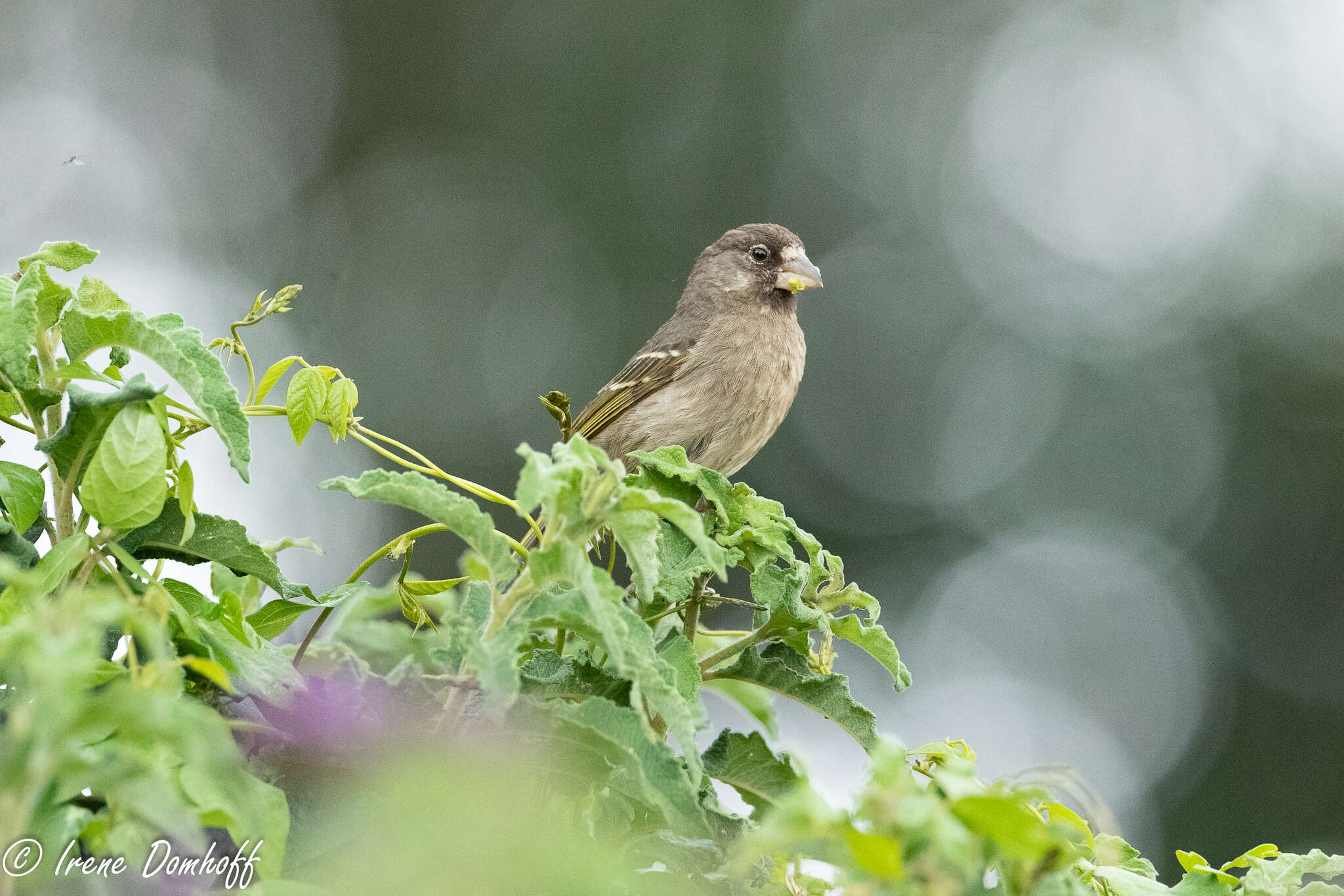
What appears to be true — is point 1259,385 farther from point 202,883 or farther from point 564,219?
point 202,883

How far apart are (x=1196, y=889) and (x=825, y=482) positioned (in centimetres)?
865

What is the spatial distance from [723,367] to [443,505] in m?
3.30

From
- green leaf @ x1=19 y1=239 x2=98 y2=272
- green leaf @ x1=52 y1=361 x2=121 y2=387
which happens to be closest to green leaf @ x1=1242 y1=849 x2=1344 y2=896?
green leaf @ x1=52 y1=361 x2=121 y2=387

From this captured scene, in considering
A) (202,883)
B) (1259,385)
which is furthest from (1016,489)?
(202,883)

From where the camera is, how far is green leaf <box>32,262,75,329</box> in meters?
1.11

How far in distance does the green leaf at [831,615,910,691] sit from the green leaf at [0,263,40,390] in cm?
91

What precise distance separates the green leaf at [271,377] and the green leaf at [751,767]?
0.76 meters

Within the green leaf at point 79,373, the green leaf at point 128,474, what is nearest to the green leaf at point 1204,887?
the green leaf at point 128,474

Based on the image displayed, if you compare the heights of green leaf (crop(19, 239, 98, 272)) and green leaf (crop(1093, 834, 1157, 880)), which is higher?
green leaf (crop(19, 239, 98, 272))

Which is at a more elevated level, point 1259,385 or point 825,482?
point 1259,385

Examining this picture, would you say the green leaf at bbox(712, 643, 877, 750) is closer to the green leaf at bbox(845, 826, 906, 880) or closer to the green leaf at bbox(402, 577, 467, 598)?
the green leaf at bbox(402, 577, 467, 598)

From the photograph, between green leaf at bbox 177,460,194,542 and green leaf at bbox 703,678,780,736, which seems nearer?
green leaf at bbox 177,460,194,542

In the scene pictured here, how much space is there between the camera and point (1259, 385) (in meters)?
9.60

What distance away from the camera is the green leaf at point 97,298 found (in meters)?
1.19
